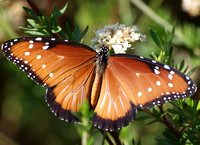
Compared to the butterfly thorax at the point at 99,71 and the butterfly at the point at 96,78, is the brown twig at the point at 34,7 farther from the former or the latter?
the butterfly thorax at the point at 99,71

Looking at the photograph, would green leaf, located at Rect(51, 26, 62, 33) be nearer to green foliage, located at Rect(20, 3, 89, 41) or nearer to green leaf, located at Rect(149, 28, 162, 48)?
green foliage, located at Rect(20, 3, 89, 41)

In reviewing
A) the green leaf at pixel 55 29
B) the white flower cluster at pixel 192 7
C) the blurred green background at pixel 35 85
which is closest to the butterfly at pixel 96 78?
the green leaf at pixel 55 29

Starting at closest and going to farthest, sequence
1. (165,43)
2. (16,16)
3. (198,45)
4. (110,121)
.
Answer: (110,121) < (165,43) < (198,45) < (16,16)

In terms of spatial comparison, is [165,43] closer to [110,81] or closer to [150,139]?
[110,81]

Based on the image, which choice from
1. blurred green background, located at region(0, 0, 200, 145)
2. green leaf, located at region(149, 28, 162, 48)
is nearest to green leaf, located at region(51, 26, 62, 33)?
green leaf, located at region(149, 28, 162, 48)

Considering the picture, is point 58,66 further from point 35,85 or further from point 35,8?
point 35,85

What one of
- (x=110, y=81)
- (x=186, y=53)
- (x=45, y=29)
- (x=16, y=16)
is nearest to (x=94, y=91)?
(x=110, y=81)

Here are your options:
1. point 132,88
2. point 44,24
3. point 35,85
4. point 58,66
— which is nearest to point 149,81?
point 132,88
